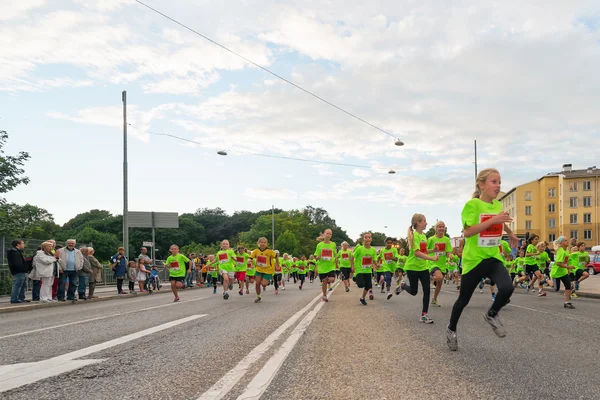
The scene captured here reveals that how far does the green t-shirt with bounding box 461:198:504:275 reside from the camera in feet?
18.1

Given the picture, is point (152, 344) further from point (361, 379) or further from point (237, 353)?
point (361, 379)

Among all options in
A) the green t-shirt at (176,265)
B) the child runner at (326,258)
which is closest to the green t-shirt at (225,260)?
the green t-shirt at (176,265)

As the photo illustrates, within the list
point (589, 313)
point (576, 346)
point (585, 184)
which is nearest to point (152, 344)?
point (576, 346)

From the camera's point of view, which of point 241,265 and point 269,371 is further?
point 241,265

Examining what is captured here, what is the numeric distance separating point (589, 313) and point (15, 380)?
10.2 metres

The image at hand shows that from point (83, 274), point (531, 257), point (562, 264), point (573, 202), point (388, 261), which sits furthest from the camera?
point (573, 202)

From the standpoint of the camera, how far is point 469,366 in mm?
4684

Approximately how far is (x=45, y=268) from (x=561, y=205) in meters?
75.1

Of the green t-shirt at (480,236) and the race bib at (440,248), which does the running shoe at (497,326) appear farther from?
the race bib at (440,248)

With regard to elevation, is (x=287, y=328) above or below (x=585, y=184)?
below

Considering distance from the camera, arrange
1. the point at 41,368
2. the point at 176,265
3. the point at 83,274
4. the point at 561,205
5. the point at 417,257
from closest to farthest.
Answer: the point at 41,368 < the point at 417,257 < the point at 176,265 < the point at 83,274 < the point at 561,205

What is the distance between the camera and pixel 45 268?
50.1 ft

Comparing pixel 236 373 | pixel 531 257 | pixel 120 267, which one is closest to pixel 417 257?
pixel 236 373

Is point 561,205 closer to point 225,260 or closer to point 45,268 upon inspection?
point 225,260
